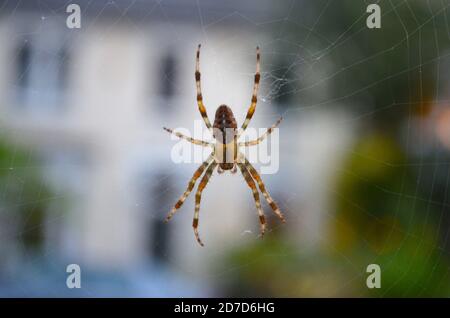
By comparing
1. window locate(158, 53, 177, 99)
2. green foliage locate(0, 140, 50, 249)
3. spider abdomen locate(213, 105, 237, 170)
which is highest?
window locate(158, 53, 177, 99)

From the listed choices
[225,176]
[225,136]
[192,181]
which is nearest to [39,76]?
[225,176]

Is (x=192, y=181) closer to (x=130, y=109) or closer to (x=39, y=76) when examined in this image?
(x=130, y=109)

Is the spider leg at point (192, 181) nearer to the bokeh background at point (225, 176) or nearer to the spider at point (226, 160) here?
the spider at point (226, 160)

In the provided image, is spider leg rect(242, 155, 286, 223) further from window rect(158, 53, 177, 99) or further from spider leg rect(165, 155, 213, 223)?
window rect(158, 53, 177, 99)

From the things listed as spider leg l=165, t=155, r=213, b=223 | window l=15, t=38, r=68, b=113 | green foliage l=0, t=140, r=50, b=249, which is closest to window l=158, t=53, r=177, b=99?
window l=15, t=38, r=68, b=113

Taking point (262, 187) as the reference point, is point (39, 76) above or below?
above
